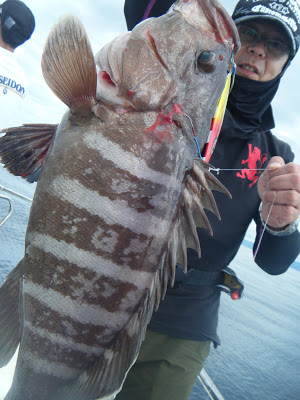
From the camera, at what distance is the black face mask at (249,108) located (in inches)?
98.5

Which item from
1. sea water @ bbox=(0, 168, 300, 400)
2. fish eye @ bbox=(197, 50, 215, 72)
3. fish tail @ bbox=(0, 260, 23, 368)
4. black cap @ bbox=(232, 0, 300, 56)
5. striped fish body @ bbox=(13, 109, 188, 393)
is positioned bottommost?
sea water @ bbox=(0, 168, 300, 400)

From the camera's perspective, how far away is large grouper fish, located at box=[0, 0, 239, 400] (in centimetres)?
125

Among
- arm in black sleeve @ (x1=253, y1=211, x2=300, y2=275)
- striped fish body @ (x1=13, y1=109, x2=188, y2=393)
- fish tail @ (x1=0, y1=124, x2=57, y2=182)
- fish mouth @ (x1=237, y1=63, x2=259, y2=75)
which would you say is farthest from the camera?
fish mouth @ (x1=237, y1=63, x2=259, y2=75)

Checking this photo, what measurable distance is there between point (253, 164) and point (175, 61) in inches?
55.3

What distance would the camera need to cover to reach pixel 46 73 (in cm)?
130

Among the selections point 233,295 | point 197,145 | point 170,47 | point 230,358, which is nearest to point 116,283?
point 197,145

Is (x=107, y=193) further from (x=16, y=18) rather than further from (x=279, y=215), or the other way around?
(x=16, y=18)

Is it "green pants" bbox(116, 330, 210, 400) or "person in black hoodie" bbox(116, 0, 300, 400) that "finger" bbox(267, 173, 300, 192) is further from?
"green pants" bbox(116, 330, 210, 400)

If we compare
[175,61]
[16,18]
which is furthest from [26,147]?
[16,18]

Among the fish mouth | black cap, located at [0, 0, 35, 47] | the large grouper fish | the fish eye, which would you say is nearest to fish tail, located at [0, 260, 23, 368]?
the large grouper fish

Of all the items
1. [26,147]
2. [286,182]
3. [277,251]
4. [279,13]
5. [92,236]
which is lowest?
[277,251]

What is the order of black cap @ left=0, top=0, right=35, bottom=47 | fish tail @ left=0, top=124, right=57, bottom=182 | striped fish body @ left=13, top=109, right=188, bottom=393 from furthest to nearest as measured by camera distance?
black cap @ left=0, top=0, right=35, bottom=47 < fish tail @ left=0, top=124, right=57, bottom=182 < striped fish body @ left=13, top=109, right=188, bottom=393

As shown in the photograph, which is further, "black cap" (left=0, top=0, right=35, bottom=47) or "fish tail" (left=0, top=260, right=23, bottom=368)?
"black cap" (left=0, top=0, right=35, bottom=47)

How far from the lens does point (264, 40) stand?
2.33 metres
